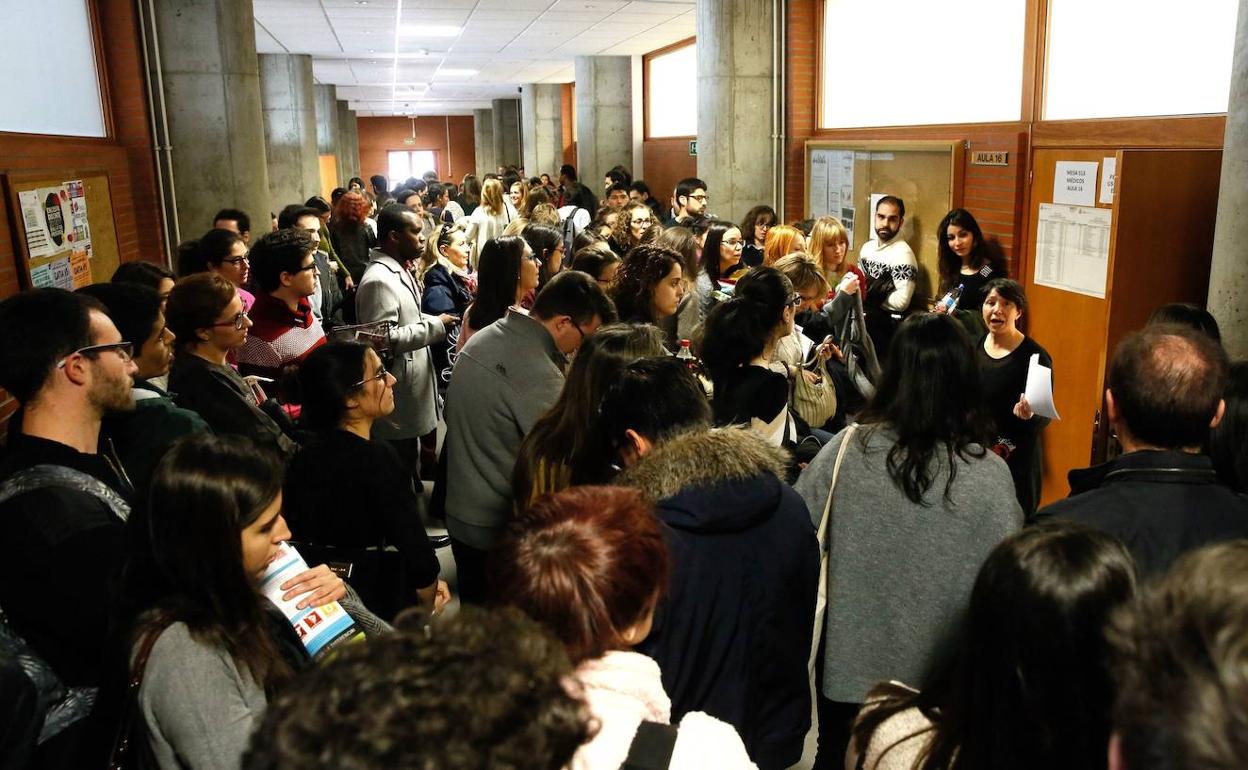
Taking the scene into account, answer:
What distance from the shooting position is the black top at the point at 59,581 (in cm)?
177

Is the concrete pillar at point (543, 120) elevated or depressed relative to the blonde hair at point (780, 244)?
elevated

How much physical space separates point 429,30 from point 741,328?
10084 millimetres

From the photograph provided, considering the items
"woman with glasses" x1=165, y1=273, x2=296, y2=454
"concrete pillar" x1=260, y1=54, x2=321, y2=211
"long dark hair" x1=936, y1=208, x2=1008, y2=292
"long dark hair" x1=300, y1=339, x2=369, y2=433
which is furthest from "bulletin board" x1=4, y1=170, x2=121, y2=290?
"concrete pillar" x1=260, y1=54, x2=321, y2=211

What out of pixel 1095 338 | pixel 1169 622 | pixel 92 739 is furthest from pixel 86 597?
pixel 1095 338

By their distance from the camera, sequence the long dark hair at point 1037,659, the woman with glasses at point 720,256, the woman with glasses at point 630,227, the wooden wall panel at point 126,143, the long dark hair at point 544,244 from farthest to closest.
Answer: the woman with glasses at point 630,227, the wooden wall panel at point 126,143, the woman with glasses at point 720,256, the long dark hair at point 544,244, the long dark hair at point 1037,659

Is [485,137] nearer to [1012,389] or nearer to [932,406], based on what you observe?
[1012,389]

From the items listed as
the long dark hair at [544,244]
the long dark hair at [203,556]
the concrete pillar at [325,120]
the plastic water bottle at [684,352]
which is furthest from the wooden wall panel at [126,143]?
the concrete pillar at [325,120]

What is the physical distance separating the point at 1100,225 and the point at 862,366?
1268mm

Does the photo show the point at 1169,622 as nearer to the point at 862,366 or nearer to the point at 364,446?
the point at 364,446

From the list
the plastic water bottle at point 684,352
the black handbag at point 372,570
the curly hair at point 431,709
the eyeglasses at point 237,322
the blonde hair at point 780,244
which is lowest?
the black handbag at point 372,570

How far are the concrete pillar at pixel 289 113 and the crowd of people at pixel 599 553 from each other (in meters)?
11.6

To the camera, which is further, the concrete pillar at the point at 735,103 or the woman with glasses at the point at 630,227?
the concrete pillar at the point at 735,103

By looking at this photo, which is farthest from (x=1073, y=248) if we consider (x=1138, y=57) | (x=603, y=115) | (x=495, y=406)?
(x=603, y=115)

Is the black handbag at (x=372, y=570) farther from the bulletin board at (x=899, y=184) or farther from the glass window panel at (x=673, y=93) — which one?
the glass window panel at (x=673, y=93)
